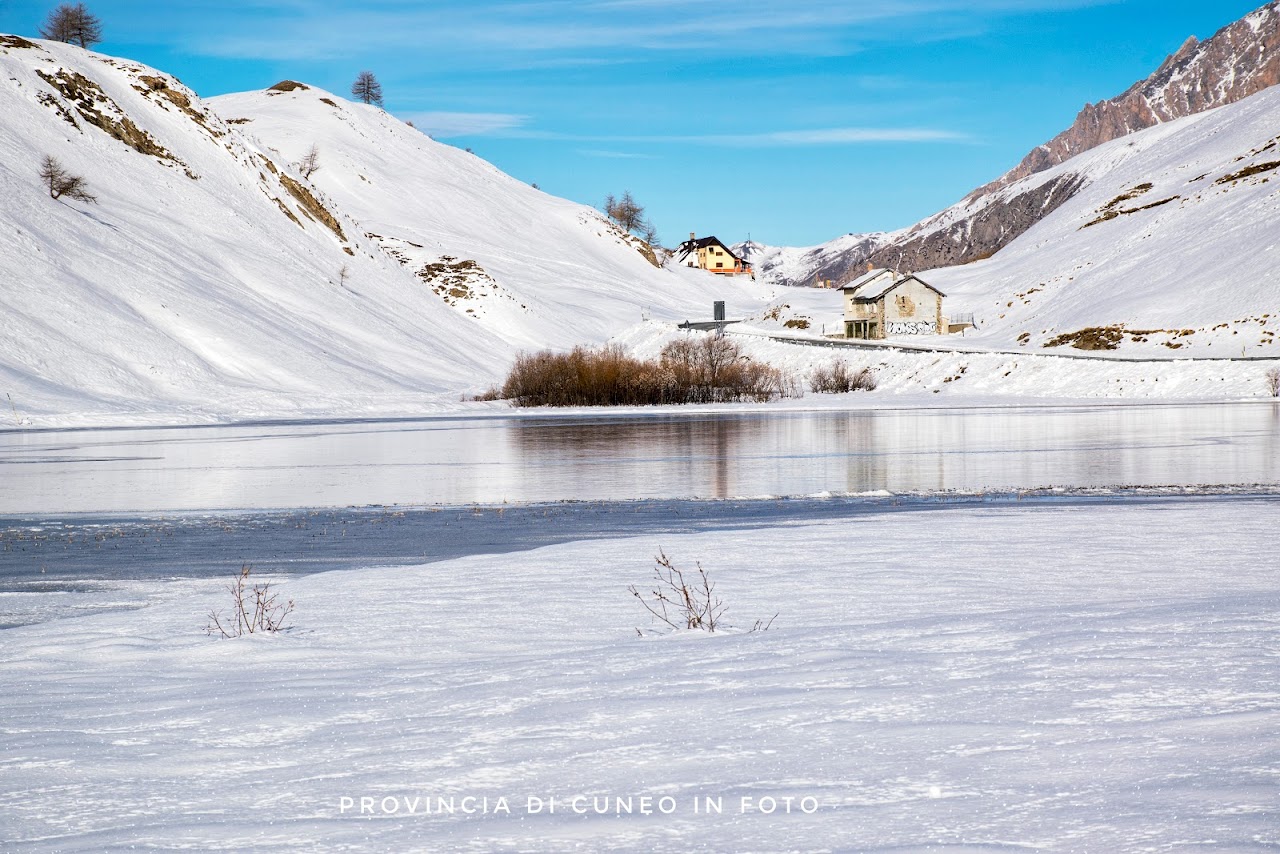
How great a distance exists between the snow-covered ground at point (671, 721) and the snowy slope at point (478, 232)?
10355cm

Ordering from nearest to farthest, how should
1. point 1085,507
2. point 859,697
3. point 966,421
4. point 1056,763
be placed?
point 1056,763, point 859,697, point 1085,507, point 966,421

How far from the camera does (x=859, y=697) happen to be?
21.5 feet

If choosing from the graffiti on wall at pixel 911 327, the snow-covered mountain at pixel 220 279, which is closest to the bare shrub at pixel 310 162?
the snow-covered mountain at pixel 220 279

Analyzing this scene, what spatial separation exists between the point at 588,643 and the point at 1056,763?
12.3ft

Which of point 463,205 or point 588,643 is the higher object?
point 463,205

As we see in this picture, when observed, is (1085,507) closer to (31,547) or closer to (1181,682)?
(1181,682)

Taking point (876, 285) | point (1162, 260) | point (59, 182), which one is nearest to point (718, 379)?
point (59, 182)

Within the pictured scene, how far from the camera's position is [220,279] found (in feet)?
263

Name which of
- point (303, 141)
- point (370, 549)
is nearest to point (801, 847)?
point (370, 549)

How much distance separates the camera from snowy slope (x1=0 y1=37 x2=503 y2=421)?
201 ft

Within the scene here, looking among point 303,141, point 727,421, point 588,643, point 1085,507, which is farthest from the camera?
point 303,141

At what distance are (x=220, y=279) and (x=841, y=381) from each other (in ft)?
131

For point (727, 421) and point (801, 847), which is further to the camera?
point (727, 421)

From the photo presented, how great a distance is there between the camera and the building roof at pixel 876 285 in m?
107
